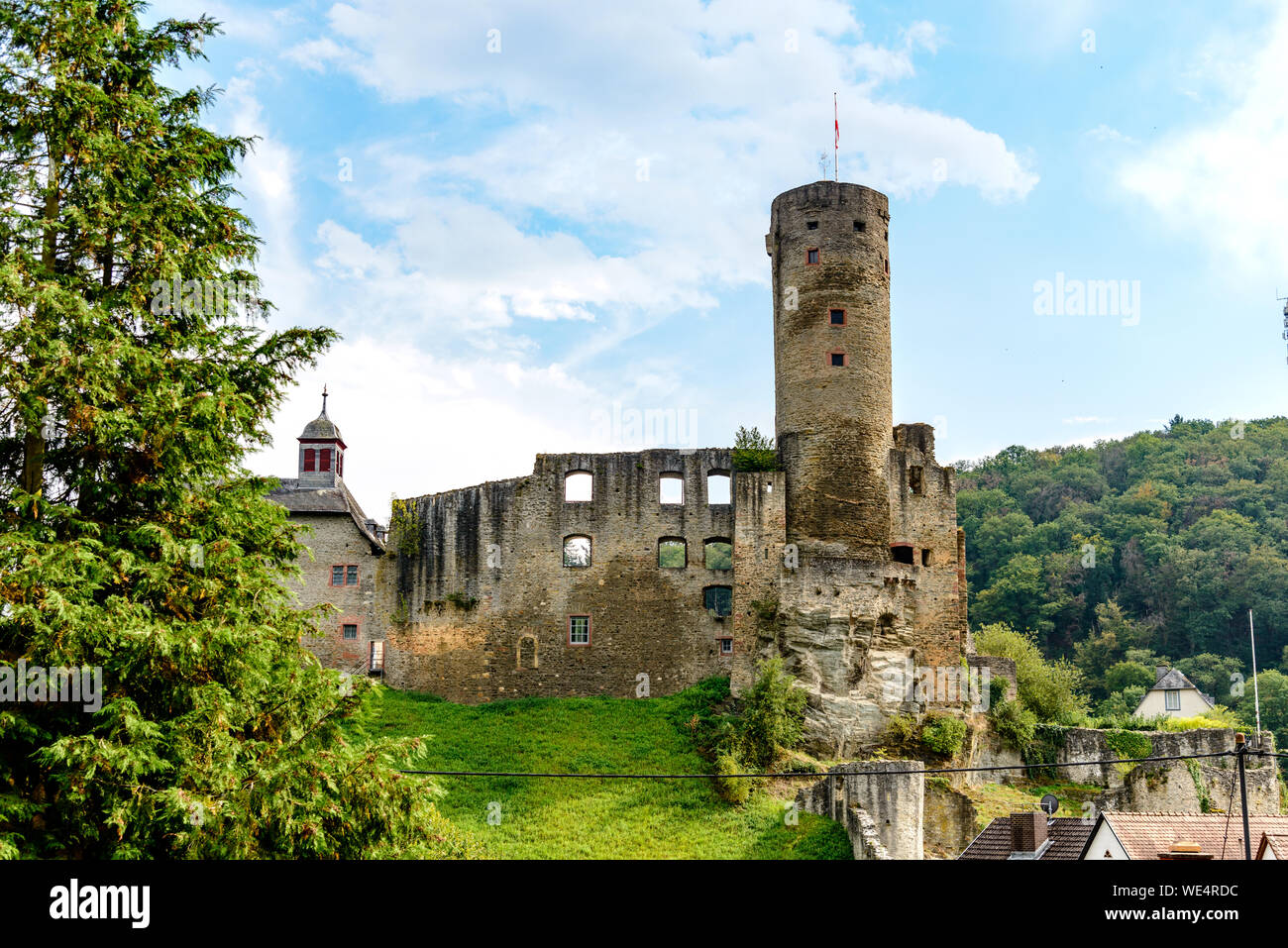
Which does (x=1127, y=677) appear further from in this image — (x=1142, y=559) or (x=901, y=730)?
(x=901, y=730)

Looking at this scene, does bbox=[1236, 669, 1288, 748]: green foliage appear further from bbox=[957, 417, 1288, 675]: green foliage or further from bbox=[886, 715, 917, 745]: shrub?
bbox=[886, 715, 917, 745]: shrub

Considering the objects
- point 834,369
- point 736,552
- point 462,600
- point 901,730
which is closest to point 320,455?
point 462,600

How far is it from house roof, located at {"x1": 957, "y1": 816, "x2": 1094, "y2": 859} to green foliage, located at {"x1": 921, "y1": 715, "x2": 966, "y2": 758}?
5.57 m

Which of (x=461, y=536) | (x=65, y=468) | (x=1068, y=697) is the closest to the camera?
(x=65, y=468)

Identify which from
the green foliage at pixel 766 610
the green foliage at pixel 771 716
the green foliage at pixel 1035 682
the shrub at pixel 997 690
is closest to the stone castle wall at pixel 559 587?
the green foliage at pixel 766 610

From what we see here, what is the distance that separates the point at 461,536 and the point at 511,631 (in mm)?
3053

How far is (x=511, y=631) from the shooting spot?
31984 mm

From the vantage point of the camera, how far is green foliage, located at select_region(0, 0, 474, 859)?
10.4m

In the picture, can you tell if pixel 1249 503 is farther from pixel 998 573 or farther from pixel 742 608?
pixel 742 608

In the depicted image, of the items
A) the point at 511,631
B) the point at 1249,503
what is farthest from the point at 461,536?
the point at 1249,503

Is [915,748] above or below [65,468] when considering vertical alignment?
below

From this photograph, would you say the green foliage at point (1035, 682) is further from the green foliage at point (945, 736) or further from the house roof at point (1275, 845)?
the house roof at point (1275, 845)

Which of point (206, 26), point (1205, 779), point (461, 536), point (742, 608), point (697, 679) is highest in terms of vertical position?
point (206, 26)

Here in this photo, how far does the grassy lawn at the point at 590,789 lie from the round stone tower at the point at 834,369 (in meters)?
6.20
